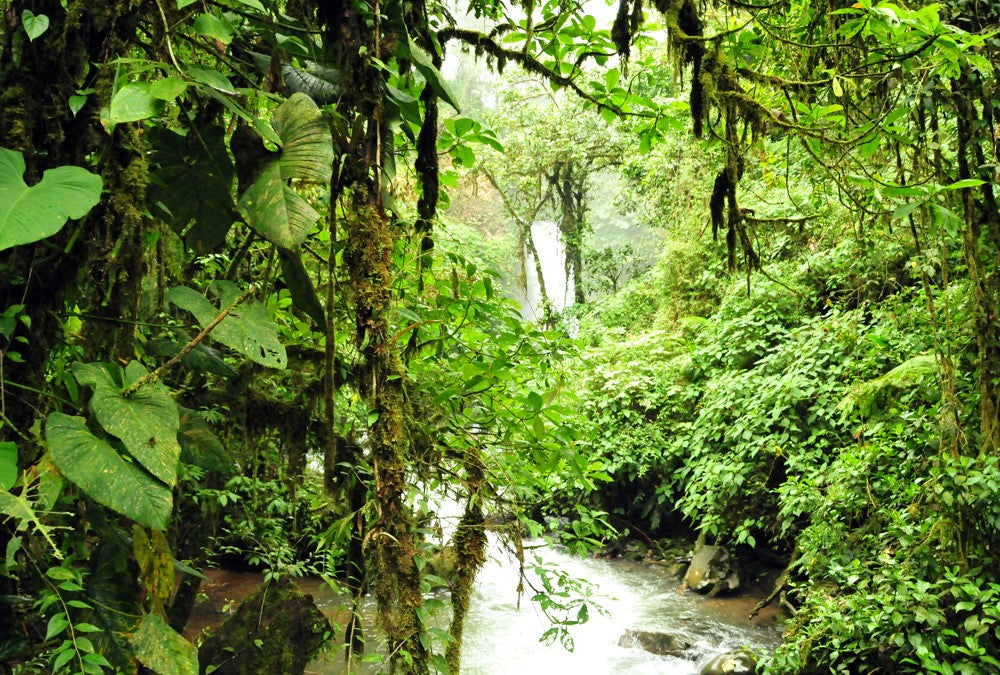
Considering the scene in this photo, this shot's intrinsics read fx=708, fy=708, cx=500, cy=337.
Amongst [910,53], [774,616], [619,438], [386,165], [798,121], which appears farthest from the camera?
[619,438]

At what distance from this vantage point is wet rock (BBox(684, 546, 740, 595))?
7281mm

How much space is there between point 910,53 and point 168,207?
2273mm

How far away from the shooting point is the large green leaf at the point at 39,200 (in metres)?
1.16

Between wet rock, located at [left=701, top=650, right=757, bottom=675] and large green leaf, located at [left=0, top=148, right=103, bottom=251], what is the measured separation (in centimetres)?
535

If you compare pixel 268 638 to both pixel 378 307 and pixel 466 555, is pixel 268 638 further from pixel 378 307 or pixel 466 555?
pixel 378 307

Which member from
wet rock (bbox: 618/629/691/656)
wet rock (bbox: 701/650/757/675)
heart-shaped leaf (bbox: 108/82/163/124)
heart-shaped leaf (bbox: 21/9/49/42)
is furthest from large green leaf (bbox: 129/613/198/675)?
wet rock (bbox: 618/629/691/656)

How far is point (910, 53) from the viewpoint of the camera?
2.28 meters

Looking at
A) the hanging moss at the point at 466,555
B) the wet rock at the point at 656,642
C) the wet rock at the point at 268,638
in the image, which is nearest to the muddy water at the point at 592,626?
the wet rock at the point at 656,642

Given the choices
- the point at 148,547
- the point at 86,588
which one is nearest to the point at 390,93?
the point at 148,547

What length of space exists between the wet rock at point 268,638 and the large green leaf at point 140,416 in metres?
2.55

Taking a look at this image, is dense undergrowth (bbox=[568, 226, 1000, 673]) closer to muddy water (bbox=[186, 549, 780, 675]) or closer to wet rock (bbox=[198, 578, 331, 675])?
muddy water (bbox=[186, 549, 780, 675])

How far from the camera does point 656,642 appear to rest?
614 centimetres

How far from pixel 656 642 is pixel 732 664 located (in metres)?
0.96

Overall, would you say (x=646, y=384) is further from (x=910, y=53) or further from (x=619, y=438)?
(x=910, y=53)
